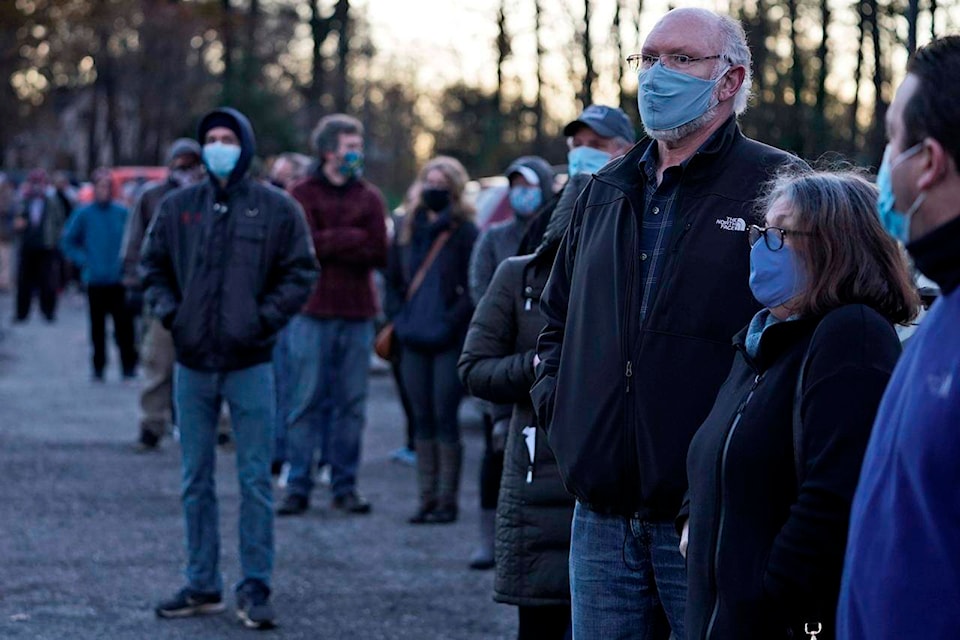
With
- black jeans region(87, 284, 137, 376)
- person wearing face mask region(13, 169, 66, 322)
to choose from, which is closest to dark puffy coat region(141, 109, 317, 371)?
black jeans region(87, 284, 137, 376)

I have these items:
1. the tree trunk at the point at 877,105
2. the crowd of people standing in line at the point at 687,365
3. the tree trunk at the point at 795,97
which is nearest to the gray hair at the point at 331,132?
the crowd of people standing in line at the point at 687,365

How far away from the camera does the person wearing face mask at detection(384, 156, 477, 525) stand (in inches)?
370

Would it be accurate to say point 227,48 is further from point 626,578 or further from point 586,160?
point 626,578

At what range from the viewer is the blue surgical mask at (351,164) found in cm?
972

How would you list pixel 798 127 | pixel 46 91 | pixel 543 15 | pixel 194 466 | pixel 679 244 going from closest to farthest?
pixel 679 244 → pixel 194 466 → pixel 798 127 → pixel 543 15 → pixel 46 91

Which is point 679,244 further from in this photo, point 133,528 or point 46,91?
point 46,91

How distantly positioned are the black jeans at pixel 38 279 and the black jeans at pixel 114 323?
694 centimetres

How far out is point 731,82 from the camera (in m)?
4.17

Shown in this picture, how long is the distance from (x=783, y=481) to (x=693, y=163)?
3.26ft

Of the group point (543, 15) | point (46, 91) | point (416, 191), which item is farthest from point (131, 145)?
point (416, 191)

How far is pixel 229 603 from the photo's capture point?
24.1ft

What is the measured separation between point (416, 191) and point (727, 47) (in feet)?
19.1

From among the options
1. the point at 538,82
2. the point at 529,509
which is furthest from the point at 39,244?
the point at 529,509

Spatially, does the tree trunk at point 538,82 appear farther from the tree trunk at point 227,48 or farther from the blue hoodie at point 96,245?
the blue hoodie at point 96,245
